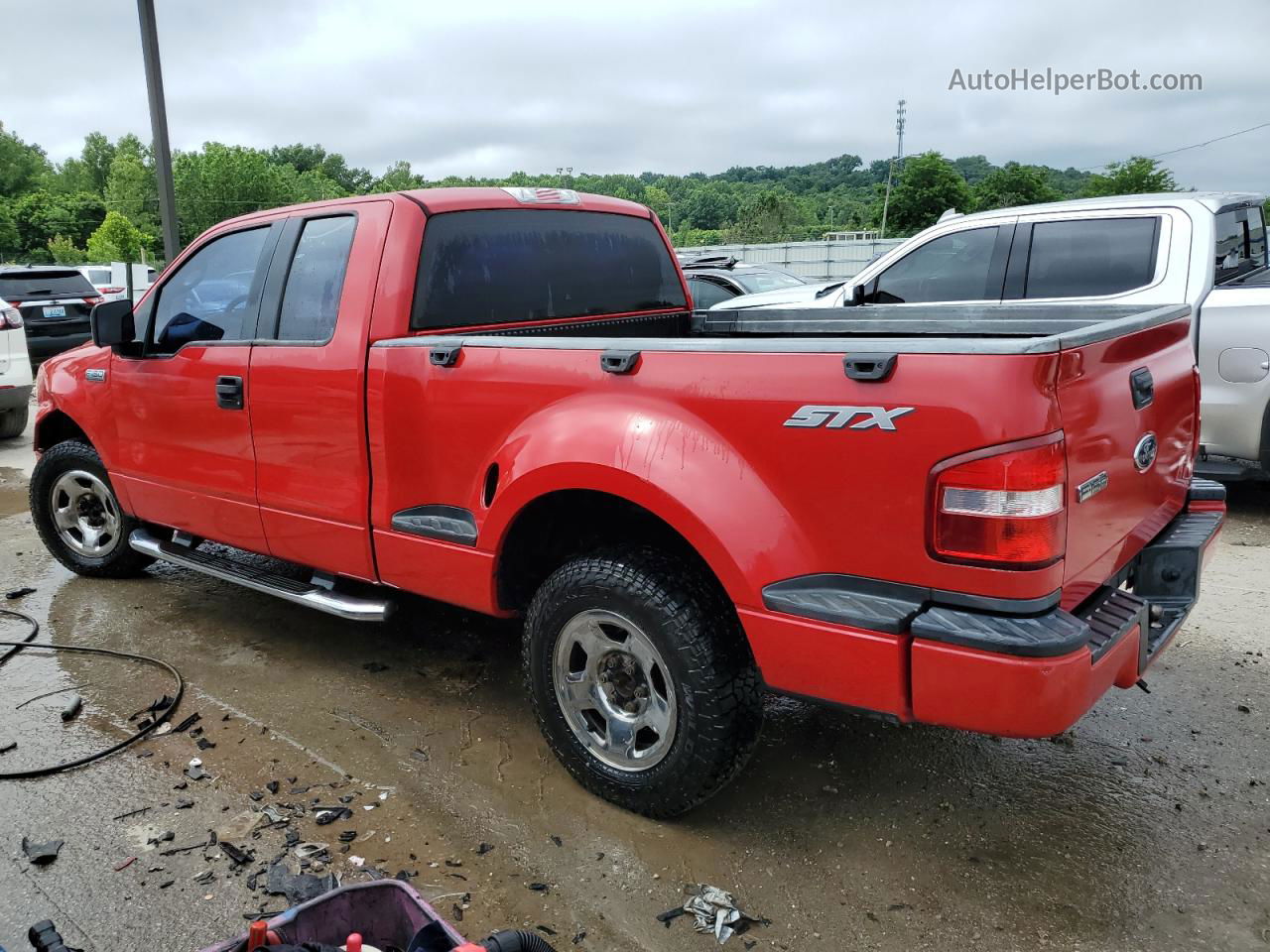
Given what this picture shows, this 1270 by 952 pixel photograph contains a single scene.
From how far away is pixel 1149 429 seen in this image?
278 centimetres

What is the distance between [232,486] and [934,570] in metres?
3.05

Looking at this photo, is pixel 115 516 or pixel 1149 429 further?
pixel 115 516

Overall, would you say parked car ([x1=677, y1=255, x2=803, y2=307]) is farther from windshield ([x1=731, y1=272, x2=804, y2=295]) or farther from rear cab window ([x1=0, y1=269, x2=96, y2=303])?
rear cab window ([x1=0, y1=269, x2=96, y2=303])

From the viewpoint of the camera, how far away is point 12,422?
33.9 feet

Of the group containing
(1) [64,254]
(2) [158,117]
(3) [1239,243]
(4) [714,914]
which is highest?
(1) [64,254]

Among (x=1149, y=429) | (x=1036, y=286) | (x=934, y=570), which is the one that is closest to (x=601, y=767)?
(x=934, y=570)

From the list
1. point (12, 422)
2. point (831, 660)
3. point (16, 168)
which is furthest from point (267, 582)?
point (16, 168)

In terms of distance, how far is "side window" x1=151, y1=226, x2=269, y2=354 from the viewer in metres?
4.12

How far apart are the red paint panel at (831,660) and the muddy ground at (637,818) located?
0.62m

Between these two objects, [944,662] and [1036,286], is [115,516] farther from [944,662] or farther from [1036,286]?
[1036,286]

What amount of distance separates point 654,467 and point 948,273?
443 centimetres

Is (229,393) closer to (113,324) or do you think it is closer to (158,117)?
(113,324)

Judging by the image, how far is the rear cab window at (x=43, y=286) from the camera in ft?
46.4

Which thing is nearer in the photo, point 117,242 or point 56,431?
point 56,431
